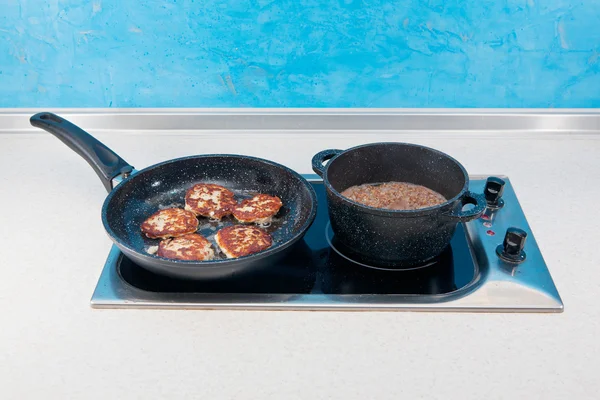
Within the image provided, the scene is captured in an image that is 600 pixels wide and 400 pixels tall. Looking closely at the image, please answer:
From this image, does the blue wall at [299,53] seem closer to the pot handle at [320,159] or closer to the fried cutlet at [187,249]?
the pot handle at [320,159]

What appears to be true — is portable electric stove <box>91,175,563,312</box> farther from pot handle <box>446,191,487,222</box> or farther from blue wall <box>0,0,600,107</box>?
blue wall <box>0,0,600,107</box>

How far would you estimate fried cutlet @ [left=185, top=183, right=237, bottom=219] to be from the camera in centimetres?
102

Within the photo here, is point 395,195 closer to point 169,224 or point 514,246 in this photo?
point 514,246

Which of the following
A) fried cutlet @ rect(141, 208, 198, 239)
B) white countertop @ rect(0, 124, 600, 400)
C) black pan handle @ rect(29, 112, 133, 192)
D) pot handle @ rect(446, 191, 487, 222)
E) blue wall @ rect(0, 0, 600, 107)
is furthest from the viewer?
blue wall @ rect(0, 0, 600, 107)

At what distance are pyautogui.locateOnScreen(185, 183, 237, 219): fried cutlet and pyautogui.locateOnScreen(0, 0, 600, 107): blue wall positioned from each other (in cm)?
40

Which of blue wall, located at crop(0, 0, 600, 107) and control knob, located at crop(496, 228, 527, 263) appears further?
blue wall, located at crop(0, 0, 600, 107)

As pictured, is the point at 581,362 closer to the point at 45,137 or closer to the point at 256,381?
the point at 256,381

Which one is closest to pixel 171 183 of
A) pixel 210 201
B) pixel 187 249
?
pixel 210 201

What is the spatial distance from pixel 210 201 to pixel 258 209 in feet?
0.32

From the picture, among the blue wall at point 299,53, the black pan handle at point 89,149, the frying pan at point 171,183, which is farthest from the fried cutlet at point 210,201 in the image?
the blue wall at point 299,53

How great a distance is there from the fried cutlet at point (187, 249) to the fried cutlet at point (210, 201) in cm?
9

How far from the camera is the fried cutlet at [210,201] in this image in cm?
102

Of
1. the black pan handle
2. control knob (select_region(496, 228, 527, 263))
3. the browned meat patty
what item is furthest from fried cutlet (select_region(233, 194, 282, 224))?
control knob (select_region(496, 228, 527, 263))

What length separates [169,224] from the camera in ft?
3.21
